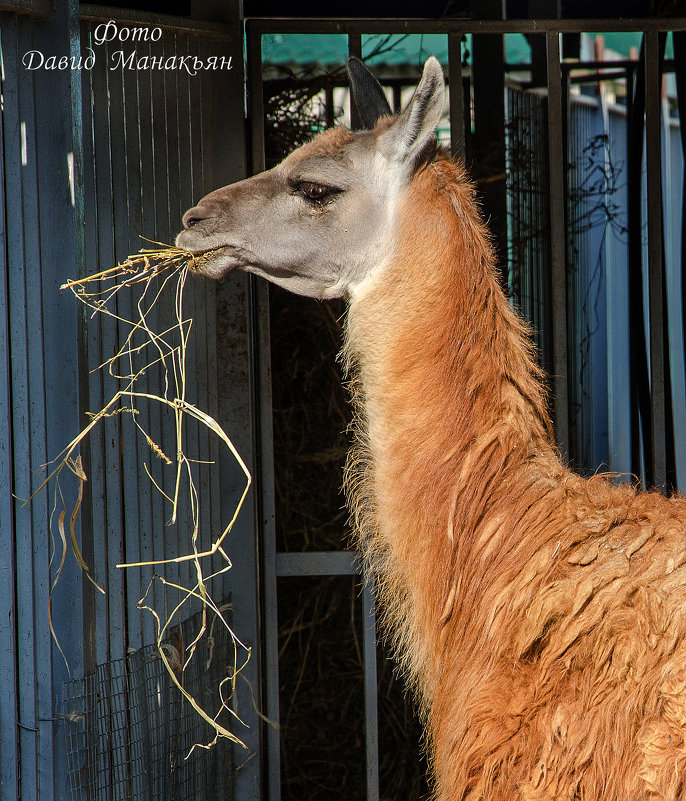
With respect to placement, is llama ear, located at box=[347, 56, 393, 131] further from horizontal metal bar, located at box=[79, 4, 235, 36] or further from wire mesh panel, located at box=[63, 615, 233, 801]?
wire mesh panel, located at box=[63, 615, 233, 801]

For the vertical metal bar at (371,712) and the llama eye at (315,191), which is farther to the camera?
the vertical metal bar at (371,712)

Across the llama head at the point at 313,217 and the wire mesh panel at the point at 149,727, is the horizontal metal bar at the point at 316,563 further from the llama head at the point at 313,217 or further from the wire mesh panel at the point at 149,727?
the llama head at the point at 313,217

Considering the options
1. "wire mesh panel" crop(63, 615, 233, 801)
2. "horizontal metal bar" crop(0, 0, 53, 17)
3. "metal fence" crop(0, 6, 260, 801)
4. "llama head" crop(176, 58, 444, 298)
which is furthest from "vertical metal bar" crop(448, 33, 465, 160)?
"wire mesh panel" crop(63, 615, 233, 801)

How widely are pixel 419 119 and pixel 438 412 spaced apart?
0.78 metres

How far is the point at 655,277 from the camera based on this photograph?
3088mm

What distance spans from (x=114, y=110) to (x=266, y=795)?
2395mm

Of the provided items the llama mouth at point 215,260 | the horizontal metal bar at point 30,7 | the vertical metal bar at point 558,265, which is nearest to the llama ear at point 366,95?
the llama mouth at point 215,260

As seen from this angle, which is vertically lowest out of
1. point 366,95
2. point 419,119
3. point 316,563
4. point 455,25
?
point 316,563

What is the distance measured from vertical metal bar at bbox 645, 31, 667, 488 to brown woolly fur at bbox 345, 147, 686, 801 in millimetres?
1124

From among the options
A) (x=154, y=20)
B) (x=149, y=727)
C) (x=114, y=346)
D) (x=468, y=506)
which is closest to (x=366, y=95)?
(x=154, y=20)

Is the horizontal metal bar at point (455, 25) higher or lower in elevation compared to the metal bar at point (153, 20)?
higher

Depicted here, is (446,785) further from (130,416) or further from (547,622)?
(130,416)

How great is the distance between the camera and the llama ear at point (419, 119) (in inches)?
83.2

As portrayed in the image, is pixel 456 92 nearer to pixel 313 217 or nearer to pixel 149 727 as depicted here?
pixel 313 217
